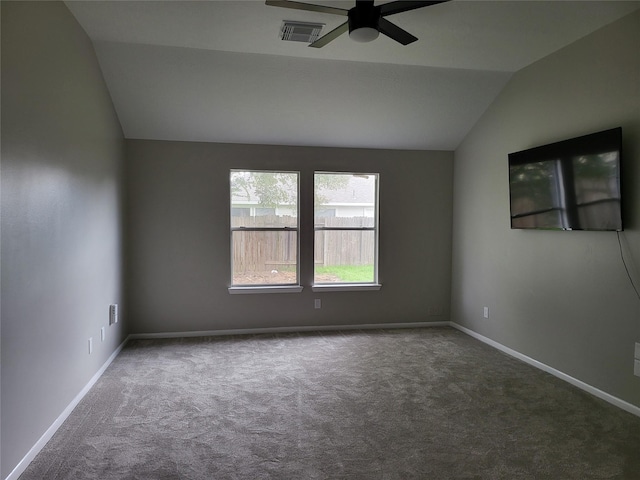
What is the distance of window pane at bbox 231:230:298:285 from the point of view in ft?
16.7

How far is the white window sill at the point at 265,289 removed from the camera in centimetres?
501

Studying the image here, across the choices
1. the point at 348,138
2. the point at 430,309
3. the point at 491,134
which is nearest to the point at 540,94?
the point at 491,134

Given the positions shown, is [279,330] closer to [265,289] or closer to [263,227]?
[265,289]

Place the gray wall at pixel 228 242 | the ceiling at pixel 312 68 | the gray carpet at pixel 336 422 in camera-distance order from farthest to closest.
A: the gray wall at pixel 228 242, the ceiling at pixel 312 68, the gray carpet at pixel 336 422

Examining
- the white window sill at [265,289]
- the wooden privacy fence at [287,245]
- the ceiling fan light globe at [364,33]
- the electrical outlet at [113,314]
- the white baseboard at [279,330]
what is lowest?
the white baseboard at [279,330]

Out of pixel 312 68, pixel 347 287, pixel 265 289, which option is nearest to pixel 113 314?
pixel 265 289

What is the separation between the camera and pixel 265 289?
5.07 metres

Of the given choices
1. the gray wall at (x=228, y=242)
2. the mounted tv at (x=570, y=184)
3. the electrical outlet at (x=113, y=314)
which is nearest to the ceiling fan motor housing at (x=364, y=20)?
the mounted tv at (x=570, y=184)

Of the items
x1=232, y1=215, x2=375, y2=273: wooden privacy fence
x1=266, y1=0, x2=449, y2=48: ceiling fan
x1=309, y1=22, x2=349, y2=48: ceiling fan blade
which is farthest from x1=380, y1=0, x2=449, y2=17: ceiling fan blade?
x1=232, y1=215, x2=375, y2=273: wooden privacy fence

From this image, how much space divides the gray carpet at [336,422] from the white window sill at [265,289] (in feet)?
2.97

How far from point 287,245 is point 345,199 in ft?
3.13

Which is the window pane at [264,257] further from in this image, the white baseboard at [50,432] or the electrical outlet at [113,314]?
the white baseboard at [50,432]

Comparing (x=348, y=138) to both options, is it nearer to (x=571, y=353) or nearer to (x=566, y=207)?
(x=566, y=207)

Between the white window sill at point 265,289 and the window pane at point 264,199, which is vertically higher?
the window pane at point 264,199
